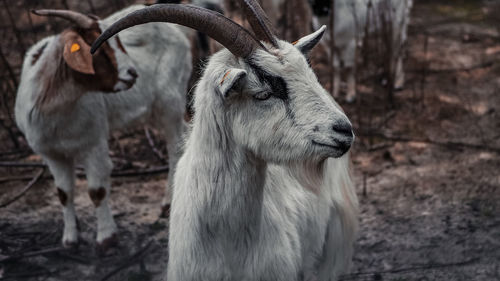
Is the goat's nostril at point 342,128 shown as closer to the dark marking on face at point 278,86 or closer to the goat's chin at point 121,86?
the dark marking on face at point 278,86

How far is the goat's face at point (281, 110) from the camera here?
2.70 metres

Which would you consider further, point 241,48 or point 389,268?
point 389,268

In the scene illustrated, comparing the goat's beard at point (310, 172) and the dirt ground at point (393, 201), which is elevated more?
the goat's beard at point (310, 172)

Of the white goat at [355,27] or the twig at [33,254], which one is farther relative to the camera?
the white goat at [355,27]

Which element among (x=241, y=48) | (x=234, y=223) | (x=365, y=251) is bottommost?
(x=365, y=251)

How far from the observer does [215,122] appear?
2.88 m

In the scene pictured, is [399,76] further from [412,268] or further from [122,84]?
[122,84]

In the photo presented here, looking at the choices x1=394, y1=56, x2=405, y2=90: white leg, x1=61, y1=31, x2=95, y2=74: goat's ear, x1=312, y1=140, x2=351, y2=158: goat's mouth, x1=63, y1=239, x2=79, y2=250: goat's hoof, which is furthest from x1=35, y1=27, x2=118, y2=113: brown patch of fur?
x1=394, y1=56, x2=405, y2=90: white leg

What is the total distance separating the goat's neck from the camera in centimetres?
292

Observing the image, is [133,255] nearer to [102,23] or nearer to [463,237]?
[102,23]

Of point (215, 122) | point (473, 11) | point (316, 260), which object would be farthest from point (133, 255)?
point (473, 11)

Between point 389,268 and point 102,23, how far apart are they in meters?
3.08

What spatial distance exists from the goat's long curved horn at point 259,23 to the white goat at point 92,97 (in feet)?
5.24

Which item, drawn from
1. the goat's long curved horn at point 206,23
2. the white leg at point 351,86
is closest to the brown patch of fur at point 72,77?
the goat's long curved horn at point 206,23
